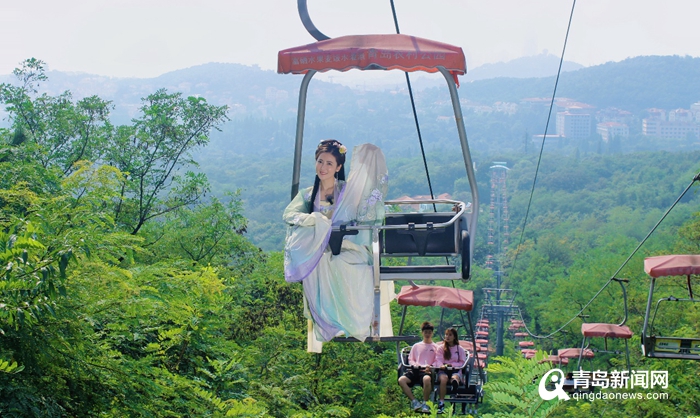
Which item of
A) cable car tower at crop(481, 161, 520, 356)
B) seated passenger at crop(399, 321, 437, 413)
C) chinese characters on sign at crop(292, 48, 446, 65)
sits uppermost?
chinese characters on sign at crop(292, 48, 446, 65)

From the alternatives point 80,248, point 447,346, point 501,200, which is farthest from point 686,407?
point 501,200

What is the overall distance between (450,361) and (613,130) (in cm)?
17001

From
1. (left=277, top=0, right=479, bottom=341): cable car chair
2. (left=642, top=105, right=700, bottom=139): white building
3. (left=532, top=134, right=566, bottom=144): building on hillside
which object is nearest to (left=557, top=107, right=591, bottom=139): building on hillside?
(left=532, top=134, right=566, bottom=144): building on hillside

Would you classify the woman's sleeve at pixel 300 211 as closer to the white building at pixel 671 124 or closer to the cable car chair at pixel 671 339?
the cable car chair at pixel 671 339

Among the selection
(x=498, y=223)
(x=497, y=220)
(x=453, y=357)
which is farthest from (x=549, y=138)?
(x=453, y=357)

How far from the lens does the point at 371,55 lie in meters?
6.48

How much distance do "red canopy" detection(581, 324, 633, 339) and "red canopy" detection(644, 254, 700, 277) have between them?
4.99m

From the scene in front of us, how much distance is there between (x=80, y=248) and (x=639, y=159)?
11116 cm

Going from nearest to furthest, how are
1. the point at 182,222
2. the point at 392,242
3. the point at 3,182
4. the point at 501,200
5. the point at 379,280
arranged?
1. the point at 379,280
2. the point at 392,242
3. the point at 3,182
4. the point at 182,222
5. the point at 501,200

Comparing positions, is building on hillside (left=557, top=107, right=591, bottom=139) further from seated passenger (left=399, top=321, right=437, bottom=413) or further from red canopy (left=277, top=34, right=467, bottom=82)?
red canopy (left=277, top=34, right=467, bottom=82)

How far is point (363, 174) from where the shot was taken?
697cm

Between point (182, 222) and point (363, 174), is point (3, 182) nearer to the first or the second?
point (363, 174)

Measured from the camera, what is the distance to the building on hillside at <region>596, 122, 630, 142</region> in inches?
6747

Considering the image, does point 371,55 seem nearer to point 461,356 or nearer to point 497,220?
point 461,356
